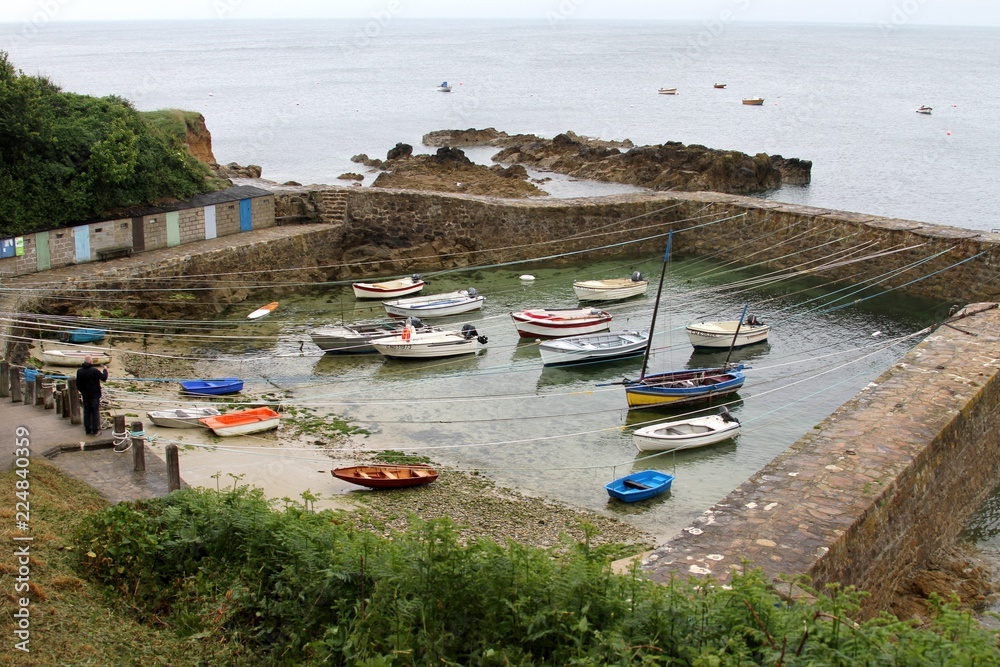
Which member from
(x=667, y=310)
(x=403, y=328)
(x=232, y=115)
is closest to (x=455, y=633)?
(x=403, y=328)

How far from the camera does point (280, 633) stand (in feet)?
28.3

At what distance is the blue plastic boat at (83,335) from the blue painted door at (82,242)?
4508mm

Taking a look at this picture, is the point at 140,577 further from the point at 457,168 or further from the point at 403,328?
the point at 457,168

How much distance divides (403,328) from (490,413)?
15.8 ft

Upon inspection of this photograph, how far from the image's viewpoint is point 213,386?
20.0m

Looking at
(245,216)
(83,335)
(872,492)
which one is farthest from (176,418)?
(245,216)

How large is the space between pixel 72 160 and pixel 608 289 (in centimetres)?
1607

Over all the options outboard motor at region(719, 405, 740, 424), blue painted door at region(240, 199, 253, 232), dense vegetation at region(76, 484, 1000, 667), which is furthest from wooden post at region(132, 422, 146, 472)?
blue painted door at region(240, 199, 253, 232)

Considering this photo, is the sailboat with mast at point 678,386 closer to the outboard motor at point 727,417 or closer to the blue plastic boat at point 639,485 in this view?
the outboard motor at point 727,417

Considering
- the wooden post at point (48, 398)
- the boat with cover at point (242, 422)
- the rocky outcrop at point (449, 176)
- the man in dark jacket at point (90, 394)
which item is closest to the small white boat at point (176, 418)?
the boat with cover at point (242, 422)

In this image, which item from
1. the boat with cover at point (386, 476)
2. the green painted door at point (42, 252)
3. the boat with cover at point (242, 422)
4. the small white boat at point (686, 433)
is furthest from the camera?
the green painted door at point (42, 252)

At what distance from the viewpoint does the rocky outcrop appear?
39.8 meters

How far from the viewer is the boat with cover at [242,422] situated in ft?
58.3

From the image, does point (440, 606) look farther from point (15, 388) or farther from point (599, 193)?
point (599, 193)
